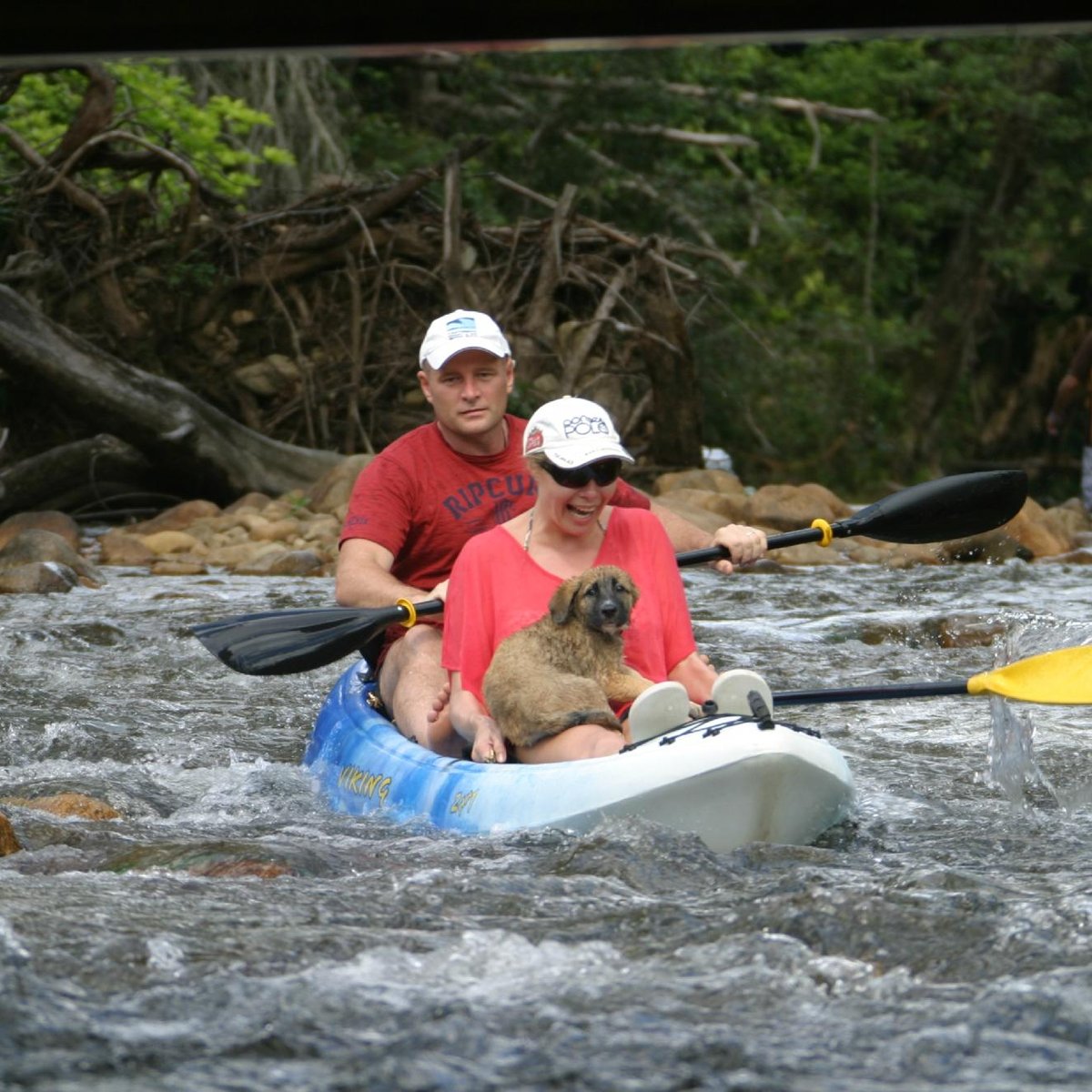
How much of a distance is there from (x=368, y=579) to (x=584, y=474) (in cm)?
99

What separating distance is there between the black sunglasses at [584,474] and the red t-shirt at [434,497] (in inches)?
32.6

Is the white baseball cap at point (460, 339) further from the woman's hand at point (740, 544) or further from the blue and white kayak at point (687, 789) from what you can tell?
the blue and white kayak at point (687, 789)

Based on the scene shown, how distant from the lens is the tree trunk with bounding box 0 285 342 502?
33.4 feet

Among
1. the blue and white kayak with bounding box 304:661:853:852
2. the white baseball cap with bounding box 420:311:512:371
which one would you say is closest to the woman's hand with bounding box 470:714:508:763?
the blue and white kayak with bounding box 304:661:853:852

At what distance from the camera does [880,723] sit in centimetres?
561

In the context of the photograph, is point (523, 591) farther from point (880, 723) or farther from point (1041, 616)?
point (1041, 616)

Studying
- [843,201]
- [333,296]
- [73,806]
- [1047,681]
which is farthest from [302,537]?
[843,201]

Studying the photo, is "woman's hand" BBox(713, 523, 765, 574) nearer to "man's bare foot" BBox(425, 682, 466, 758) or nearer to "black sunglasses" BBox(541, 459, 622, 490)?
"black sunglasses" BBox(541, 459, 622, 490)

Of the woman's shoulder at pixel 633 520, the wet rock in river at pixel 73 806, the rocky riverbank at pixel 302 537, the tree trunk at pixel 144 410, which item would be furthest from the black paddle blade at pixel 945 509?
the tree trunk at pixel 144 410

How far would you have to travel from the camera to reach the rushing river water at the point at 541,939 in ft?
8.38

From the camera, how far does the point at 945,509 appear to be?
5129mm

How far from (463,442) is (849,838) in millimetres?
1533

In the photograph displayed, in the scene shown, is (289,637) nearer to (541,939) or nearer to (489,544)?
(489,544)

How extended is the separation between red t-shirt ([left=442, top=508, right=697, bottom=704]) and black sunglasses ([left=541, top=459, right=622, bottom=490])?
0.70 ft
